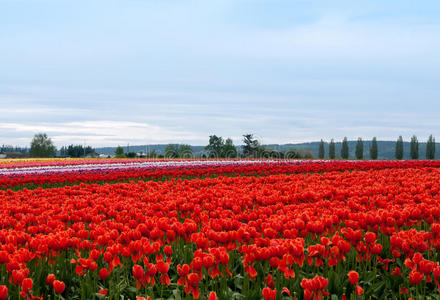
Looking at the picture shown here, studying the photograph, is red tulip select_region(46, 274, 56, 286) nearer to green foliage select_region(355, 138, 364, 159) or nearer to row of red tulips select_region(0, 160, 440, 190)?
row of red tulips select_region(0, 160, 440, 190)

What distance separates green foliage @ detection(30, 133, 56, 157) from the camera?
4166 inches

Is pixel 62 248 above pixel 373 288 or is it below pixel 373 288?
above

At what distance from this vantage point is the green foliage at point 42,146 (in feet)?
347

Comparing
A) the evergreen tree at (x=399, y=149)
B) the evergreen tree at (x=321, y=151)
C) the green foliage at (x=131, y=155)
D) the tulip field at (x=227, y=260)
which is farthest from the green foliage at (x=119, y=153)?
the tulip field at (x=227, y=260)

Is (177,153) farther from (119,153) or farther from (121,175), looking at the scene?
(121,175)

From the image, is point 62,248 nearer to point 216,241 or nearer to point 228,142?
point 216,241

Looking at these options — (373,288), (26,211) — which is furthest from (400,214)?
(26,211)

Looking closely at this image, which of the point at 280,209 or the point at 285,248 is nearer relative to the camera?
the point at 285,248

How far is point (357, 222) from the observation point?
5402 millimetres

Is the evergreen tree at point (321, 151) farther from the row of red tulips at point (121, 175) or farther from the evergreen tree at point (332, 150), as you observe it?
the row of red tulips at point (121, 175)

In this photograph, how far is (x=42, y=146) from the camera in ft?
365

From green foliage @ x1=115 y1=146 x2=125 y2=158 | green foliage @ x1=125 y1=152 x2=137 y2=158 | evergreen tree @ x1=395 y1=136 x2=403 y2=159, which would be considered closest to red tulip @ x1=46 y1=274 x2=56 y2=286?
green foliage @ x1=125 y1=152 x2=137 y2=158

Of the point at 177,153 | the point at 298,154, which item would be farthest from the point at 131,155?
the point at 298,154

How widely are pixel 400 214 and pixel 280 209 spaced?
2166 millimetres
